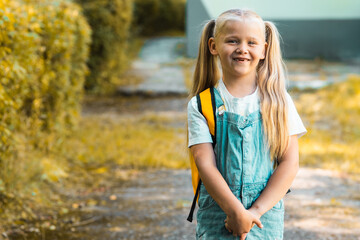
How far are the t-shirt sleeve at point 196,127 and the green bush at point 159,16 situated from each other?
19311 mm

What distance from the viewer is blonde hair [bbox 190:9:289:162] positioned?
2160mm

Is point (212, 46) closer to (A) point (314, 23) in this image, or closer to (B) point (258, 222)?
(B) point (258, 222)

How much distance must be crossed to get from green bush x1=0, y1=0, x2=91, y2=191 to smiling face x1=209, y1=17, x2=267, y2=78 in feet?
6.68

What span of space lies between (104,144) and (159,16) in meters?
16.2

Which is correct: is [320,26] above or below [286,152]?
below

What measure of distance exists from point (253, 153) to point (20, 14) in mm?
2760

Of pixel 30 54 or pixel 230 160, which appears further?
pixel 30 54

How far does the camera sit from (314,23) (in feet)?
45.8

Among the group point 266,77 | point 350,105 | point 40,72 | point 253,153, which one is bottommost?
point 350,105

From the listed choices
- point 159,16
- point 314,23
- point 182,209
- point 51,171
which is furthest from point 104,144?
point 159,16

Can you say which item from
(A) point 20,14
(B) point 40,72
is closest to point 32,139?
(B) point 40,72

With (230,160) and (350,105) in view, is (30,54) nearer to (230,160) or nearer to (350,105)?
(230,160)

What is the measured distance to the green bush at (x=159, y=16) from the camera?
21.5 m

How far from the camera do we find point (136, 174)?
5.35 meters
